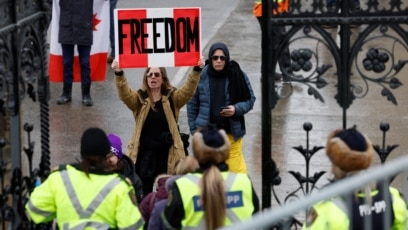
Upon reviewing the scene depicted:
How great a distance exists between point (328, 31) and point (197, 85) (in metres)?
1.68

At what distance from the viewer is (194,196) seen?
6.12m

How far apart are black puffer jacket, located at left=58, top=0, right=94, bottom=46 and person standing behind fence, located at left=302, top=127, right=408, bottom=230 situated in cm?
782

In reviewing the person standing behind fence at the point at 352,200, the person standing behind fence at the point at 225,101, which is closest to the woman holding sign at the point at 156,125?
the person standing behind fence at the point at 225,101

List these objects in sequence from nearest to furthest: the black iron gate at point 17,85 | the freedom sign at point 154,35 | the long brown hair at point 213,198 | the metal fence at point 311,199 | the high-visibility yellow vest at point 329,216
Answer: the metal fence at point 311,199
the high-visibility yellow vest at point 329,216
the long brown hair at point 213,198
the black iron gate at point 17,85
the freedom sign at point 154,35

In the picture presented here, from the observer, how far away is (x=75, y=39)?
13289 mm

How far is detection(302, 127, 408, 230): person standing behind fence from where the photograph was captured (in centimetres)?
556

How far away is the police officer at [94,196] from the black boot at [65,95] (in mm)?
7225

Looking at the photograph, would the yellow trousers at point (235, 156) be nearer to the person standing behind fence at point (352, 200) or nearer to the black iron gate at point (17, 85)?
the black iron gate at point (17, 85)

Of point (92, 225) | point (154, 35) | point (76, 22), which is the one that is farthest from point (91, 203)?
point (76, 22)

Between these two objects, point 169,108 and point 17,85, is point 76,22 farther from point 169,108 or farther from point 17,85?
point 17,85

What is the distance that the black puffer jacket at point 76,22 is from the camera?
13164 millimetres

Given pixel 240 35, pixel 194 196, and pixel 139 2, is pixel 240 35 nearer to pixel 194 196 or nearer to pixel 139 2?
pixel 139 2

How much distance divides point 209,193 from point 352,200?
81 cm

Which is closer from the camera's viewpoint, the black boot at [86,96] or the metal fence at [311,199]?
the metal fence at [311,199]
